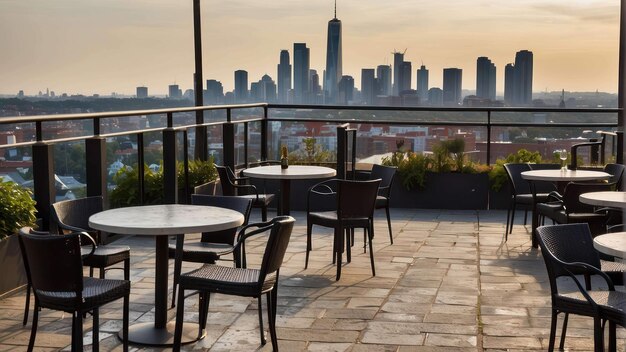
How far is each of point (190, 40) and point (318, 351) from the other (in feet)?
27.1

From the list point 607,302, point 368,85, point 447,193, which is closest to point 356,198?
point 607,302

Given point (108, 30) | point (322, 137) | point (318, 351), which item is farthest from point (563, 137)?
point (108, 30)

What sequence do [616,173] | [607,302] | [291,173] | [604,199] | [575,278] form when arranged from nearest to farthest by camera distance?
[575,278] → [607,302] → [604,199] → [291,173] → [616,173]

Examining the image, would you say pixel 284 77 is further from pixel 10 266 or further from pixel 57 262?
pixel 57 262

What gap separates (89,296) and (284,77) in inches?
433

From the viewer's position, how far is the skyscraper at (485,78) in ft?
43.8

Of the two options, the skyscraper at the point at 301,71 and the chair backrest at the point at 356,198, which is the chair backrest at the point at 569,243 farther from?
the skyscraper at the point at 301,71

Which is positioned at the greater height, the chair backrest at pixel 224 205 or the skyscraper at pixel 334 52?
the skyscraper at pixel 334 52

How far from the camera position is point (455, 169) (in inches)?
417

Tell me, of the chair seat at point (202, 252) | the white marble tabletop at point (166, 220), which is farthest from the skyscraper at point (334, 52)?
the white marble tabletop at point (166, 220)

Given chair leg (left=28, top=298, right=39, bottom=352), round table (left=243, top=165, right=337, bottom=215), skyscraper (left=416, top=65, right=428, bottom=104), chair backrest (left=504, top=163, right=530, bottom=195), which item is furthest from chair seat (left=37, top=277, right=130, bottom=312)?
skyscraper (left=416, top=65, right=428, bottom=104)

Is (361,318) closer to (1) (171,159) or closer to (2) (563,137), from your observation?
(1) (171,159)

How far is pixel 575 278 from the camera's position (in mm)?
3678

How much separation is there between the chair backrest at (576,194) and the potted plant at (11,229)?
3790 mm
